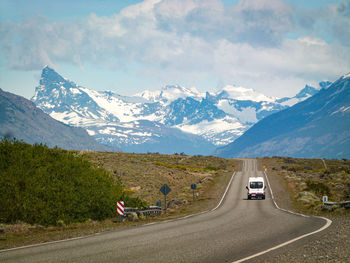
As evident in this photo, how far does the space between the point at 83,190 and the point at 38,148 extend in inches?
186

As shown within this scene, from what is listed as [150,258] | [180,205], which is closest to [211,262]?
[150,258]

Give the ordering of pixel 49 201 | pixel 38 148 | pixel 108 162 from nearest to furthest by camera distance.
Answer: pixel 49 201 < pixel 38 148 < pixel 108 162

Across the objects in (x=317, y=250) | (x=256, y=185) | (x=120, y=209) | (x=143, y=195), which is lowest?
(x=143, y=195)

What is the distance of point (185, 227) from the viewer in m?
21.8

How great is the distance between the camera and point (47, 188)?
81.7ft

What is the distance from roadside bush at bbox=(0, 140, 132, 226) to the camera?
23484 mm

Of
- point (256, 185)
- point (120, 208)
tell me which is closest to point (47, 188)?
point (120, 208)

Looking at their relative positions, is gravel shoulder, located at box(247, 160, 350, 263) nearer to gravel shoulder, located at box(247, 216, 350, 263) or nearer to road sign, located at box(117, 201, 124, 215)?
gravel shoulder, located at box(247, 216, 350, 263)

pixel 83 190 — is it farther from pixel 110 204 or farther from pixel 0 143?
pixel 0 143

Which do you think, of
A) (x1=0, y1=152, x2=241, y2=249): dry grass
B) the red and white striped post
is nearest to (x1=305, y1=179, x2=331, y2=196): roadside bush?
(x1=0, y1=152, x2=241, y2=249): dry grass

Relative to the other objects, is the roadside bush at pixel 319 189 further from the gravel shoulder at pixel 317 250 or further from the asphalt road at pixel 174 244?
the gravel shoulder at pixel 317 250

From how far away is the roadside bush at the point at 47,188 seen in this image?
77.0ft

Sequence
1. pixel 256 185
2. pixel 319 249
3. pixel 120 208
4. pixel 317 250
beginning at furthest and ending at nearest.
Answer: pixel 256 185 → pixel 120 208 → pixel 319 249 → pixel 317 250

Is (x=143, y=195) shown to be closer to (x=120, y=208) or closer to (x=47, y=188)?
(x=120, y=208)
